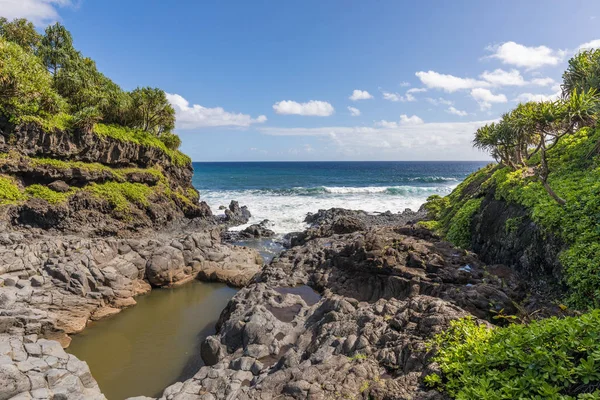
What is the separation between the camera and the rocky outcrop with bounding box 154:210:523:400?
8.31m

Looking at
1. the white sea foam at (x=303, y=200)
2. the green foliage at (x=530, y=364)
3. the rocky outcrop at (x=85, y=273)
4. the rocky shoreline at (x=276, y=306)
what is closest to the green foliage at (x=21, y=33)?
the rocky shoreline at (x=276, y=306)

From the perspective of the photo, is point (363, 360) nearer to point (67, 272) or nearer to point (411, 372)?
point (411, 372)

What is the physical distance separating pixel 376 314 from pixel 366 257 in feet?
21.3

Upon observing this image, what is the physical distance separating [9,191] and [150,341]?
20.8m

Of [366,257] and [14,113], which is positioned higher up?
[14,113]

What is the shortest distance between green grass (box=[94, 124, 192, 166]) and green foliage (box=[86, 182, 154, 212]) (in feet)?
17.7

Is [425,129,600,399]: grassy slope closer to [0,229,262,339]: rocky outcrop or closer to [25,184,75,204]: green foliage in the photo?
[0,229,262,339]: rocky outcrop

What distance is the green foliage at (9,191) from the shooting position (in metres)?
25.6

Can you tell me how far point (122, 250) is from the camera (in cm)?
2203

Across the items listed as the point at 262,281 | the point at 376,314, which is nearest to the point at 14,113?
the point at 262,281

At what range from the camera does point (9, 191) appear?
85.6ft

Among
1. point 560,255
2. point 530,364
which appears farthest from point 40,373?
point 560,255

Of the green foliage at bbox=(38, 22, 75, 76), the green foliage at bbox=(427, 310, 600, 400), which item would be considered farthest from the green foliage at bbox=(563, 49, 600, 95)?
the green foliage at bbox=(38, 22, 75, 76)

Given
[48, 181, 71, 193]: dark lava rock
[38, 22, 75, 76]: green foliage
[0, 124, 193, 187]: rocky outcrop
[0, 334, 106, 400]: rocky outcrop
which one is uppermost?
[38, 22, 75, 76]: green foliage
